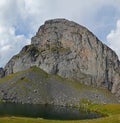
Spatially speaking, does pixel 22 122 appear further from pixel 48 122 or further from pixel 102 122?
pixel 102 122

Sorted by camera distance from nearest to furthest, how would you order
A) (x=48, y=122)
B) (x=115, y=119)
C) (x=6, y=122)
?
(x=115, y=119) → (x=6, y=122) → (x=48, y=122)

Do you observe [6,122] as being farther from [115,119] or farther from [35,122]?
[115,119]

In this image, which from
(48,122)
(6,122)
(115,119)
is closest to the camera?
(115,119)

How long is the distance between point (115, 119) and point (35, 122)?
2198cm

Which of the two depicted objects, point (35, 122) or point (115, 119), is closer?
point (115, 119)

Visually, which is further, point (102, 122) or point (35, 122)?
point (35, 122)

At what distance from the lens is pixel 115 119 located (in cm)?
7975

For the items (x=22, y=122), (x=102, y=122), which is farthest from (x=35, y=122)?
(x=102, y=122)

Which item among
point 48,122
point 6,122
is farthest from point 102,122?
point 6,122

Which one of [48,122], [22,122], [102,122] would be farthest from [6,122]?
[102,122]

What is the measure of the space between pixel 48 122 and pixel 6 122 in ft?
41.5

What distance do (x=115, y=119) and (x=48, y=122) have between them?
20985 mm

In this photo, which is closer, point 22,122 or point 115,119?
point 115,119

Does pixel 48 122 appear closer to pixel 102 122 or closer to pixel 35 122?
pixel 35 122
